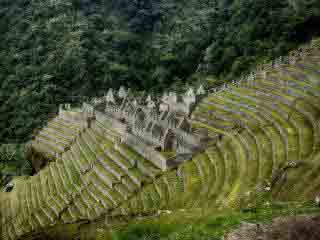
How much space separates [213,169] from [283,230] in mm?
12938

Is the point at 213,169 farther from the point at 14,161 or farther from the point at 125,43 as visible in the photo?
the point at 125,43

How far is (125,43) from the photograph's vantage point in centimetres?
7400

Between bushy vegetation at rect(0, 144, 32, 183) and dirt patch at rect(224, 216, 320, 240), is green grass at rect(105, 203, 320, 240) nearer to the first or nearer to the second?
dirt patch at rect(224, 216, 320, 240)

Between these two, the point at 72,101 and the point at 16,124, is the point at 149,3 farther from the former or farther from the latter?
the point at 16,124

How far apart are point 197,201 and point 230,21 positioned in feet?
174

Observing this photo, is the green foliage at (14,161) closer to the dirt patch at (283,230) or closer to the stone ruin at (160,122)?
the stone ruin at (160,122)

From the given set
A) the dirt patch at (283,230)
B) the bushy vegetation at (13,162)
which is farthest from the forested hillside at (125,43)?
the dirt patch at (283,230)

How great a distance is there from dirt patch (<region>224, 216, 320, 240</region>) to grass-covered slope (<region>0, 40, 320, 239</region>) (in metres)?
4.07

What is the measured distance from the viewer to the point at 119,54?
7250cm

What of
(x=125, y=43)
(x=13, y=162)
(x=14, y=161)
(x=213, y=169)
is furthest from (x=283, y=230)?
(x=125, y=43)

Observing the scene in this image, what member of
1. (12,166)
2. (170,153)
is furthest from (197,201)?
(12,166)

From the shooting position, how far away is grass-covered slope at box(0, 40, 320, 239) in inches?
645

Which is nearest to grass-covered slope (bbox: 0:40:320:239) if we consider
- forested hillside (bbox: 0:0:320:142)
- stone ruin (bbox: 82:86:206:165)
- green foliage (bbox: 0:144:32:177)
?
stone ruin (bbox: 82:86:206:165)

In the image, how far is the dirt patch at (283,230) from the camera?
26.0ft
